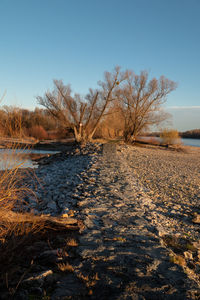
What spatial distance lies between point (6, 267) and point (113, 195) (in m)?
3.67

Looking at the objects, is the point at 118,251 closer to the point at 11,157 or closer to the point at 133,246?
the point at 133,246

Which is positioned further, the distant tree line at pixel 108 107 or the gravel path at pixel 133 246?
the distant tree line at pixel 108 107

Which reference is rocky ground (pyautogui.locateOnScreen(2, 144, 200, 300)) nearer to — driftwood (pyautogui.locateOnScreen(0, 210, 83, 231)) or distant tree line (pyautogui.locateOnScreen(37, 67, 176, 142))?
driftwood (pyautogui.locateOnScreen(0, 210, 83, 231))

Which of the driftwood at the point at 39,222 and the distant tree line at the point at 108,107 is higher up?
the distant tree line at the point at 108,107

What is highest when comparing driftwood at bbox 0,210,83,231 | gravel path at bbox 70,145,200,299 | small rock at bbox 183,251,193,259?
driftwood at bbox 0,210,83,231

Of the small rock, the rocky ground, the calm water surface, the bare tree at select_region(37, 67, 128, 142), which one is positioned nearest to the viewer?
the rocky ground

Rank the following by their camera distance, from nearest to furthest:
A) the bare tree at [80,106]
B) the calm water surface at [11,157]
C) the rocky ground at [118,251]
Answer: the rocky ground at [118,251] < the calm water surface at [11,157] < the bare tree at [80,106]

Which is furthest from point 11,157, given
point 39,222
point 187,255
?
point 187,255

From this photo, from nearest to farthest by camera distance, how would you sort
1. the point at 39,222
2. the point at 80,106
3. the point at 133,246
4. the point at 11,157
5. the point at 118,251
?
the point at 118,251 < the point at 133,246 < the point at 11,157 < the point at 39,222 < the point at 80,106

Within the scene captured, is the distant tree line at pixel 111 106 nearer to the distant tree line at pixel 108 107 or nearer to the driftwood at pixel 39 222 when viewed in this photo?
the distant tree line at pixel 108 107

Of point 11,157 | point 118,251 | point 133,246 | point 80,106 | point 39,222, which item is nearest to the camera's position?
point 118,251

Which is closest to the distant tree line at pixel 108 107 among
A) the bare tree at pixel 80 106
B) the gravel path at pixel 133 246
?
the bare tree at pixel 80 106

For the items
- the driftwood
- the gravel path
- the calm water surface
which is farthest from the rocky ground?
the calm water surface

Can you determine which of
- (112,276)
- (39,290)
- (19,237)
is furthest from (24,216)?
(112,276)
